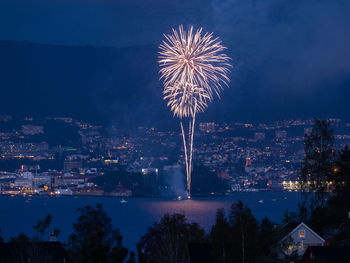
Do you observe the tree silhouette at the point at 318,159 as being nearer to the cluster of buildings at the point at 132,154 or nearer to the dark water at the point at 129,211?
the dark water at the point at 129,211

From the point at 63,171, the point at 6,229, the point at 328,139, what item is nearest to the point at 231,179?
the point at 63,171

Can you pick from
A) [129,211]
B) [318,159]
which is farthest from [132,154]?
[318,159]

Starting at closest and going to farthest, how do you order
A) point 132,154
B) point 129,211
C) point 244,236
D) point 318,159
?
point 244,236, point 318,159, point 129,211, point 132,154

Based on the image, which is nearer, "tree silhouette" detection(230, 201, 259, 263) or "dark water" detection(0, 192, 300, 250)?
"tree silhouette" detection(230, 201, 259, 263)

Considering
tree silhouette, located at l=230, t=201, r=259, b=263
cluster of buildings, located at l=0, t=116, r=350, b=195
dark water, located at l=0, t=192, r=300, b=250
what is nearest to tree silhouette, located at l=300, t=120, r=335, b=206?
dark water, located at l=0, t=192, r=300, b=250

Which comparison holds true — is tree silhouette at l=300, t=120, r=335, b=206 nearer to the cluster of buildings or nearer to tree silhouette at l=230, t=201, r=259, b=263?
tree silhouette at l=230, t=201, r=259, b=263

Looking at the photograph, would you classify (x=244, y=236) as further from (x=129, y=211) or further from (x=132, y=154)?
(x=132, y=154)

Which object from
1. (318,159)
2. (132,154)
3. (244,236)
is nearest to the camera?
(244,236)

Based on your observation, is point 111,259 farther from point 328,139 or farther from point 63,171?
point 63,171
